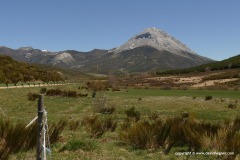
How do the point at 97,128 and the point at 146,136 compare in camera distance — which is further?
the point at 97,128

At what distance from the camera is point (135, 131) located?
1421 cm

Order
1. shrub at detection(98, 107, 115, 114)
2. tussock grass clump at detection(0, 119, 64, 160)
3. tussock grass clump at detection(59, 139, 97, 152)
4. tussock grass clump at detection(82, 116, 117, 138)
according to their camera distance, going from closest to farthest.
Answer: tussock grass clump at detection(0, 119, 64, 160) → tussock grass clump at detection(59, 139, 97, 152) → tussock grass clump at detection(82, 116, 117, 138) → shrub at detection(98, 107, 115, 114)

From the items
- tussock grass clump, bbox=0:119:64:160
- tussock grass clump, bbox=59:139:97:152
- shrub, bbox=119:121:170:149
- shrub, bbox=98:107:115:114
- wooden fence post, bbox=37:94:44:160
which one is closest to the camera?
wooden fence post, bbox=37:94:44:160

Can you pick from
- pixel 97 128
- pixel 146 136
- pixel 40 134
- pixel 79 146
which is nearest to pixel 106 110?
pixel 97 128

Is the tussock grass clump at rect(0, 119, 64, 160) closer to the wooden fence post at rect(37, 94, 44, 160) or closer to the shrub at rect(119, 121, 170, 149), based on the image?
the wooden fence post at rect(37, 94, 44, 160)

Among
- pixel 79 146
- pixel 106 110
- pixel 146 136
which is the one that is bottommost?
pixel 106 110

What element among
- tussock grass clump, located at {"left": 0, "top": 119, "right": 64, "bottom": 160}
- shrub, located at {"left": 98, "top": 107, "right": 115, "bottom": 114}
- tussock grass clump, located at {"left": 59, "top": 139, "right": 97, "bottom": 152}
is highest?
tussock grass clump, located at {"left": 0, "top": 119, "right": 64, "bottom": 160}

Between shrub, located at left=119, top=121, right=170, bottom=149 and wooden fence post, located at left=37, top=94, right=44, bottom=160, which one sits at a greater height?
wooden fence post, located at left=37, top=94, right=44, bottom=160

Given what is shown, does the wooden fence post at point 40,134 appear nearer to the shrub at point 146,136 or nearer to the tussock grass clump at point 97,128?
the shrub at point 146,136

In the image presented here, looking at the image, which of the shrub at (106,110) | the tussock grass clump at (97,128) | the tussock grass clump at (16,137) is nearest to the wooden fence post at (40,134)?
the tussock grass clump at (16,137)

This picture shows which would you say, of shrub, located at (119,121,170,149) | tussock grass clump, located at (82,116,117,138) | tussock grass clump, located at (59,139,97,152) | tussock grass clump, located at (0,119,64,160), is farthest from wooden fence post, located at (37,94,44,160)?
tussock grass clump, located at (82,116,117,138)

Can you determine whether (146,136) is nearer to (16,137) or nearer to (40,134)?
(16,137)

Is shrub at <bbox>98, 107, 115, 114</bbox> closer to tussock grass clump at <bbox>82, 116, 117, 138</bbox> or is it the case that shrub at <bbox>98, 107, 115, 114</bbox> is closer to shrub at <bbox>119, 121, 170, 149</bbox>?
tussock grass clump at <bbox>82, 116, 117, 138</bbox>

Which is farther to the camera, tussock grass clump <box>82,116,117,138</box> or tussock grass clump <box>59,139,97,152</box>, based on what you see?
tussock grass clump <box>82,116,117,138</box>
